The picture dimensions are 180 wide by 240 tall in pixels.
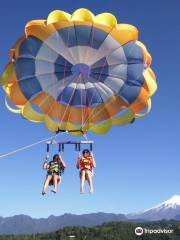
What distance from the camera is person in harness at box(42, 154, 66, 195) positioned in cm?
1756

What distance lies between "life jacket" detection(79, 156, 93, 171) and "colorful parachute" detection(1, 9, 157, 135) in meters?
3.06

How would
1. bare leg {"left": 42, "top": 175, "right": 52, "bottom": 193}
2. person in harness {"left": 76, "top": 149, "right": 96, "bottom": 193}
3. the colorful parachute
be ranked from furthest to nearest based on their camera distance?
the colorful parachute → person in harness {"left": 76, "top": 149, "right": 96, "bottom": 193} → bare leg {"left": 42, "top": 175, "right": 52, "bottom": 193}

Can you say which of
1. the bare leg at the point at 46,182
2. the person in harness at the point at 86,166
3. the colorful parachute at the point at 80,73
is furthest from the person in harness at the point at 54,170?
the colorful parachute at the point at 80,73

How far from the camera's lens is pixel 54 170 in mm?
17641

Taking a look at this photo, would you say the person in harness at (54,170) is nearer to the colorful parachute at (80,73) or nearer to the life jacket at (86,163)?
the life jacket at (86,163)

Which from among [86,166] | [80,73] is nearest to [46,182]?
[86,166]

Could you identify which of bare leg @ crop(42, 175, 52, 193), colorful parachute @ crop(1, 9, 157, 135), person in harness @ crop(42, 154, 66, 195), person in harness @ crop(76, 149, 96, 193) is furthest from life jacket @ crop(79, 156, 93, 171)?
colorful parachute @ crop(1, 9, 157, 135)

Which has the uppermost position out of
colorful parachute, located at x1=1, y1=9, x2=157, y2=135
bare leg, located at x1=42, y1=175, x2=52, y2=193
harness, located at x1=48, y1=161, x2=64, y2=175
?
colorful parachute, located at x1=1, y1=9, x2=157, y2=135

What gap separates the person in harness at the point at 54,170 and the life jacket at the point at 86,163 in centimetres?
74

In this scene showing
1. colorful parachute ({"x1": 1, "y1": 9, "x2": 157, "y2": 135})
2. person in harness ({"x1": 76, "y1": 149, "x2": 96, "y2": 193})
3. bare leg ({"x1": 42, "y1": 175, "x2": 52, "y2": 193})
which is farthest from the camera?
colorful parachute ({"x1": 1, "y1": 9, "x2": 157, "y2": 135})

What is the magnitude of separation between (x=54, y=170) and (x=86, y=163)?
1.39 m

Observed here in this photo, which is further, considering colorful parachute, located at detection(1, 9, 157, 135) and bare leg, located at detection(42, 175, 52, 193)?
colorful parachute, located at detection(1, 9, 157, 135)

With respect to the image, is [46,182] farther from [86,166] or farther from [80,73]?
→ [80,73]

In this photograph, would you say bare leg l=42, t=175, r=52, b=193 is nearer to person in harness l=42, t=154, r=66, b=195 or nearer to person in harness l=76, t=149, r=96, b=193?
person in harness l=42, t=154, r=66, b=195
